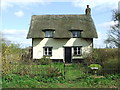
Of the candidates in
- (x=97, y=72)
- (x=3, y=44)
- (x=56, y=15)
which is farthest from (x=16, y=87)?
(x=56, y=15)

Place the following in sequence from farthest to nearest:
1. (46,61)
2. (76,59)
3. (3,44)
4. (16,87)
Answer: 1. (76,59)
2. (46,61)
3. (3,44)
4. (16,87)

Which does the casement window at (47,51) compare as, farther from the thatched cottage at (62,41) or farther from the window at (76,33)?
the window at (76,33)

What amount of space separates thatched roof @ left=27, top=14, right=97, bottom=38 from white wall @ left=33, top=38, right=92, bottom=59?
3.17ft

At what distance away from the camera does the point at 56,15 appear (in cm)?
2928

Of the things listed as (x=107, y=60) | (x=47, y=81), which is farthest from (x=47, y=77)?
(x=107, y=60)

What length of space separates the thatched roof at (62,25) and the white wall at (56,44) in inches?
38.0

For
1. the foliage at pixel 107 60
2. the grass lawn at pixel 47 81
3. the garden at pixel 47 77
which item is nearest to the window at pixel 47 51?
the foliage at pixel 107 60

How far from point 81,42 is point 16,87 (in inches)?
732

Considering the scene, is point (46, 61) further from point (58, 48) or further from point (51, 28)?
point (51, 28)

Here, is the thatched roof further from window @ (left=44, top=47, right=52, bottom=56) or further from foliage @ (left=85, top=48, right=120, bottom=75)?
foliage @ (left=85, top=48, right=120, bottom=75)

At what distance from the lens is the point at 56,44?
87.1 ft

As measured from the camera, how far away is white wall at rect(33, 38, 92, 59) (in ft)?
86.4

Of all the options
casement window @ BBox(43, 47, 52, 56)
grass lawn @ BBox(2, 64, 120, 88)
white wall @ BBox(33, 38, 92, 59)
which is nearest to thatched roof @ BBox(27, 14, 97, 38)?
white wall @ BBox(33, 38, 92, 59)

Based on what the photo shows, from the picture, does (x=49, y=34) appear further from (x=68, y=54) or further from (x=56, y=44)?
(x=68, y=54)
